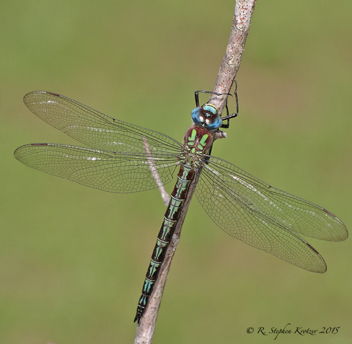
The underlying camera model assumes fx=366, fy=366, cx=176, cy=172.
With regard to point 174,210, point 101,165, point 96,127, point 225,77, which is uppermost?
point 225,77

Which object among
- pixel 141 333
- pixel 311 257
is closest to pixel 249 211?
pixel 311 257

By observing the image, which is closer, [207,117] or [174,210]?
[207,117]

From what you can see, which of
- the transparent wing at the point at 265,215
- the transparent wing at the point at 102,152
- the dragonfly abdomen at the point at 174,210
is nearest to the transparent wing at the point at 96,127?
the transparent wing at the point at 102,152

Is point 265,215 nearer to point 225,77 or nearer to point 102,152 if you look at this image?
point 225,77

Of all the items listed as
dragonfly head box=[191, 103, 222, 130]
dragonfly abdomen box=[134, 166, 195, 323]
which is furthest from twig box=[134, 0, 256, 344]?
dragonfly abdomen box=[134, 166, 195, 323]

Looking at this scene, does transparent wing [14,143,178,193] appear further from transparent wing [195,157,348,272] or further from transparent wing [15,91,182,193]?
transparent wing [195,157,348,272]

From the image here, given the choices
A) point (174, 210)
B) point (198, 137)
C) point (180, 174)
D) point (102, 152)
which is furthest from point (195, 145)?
point (102, 152)

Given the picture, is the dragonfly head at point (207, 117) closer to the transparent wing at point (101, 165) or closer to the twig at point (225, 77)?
the twig at point (225, 77)
